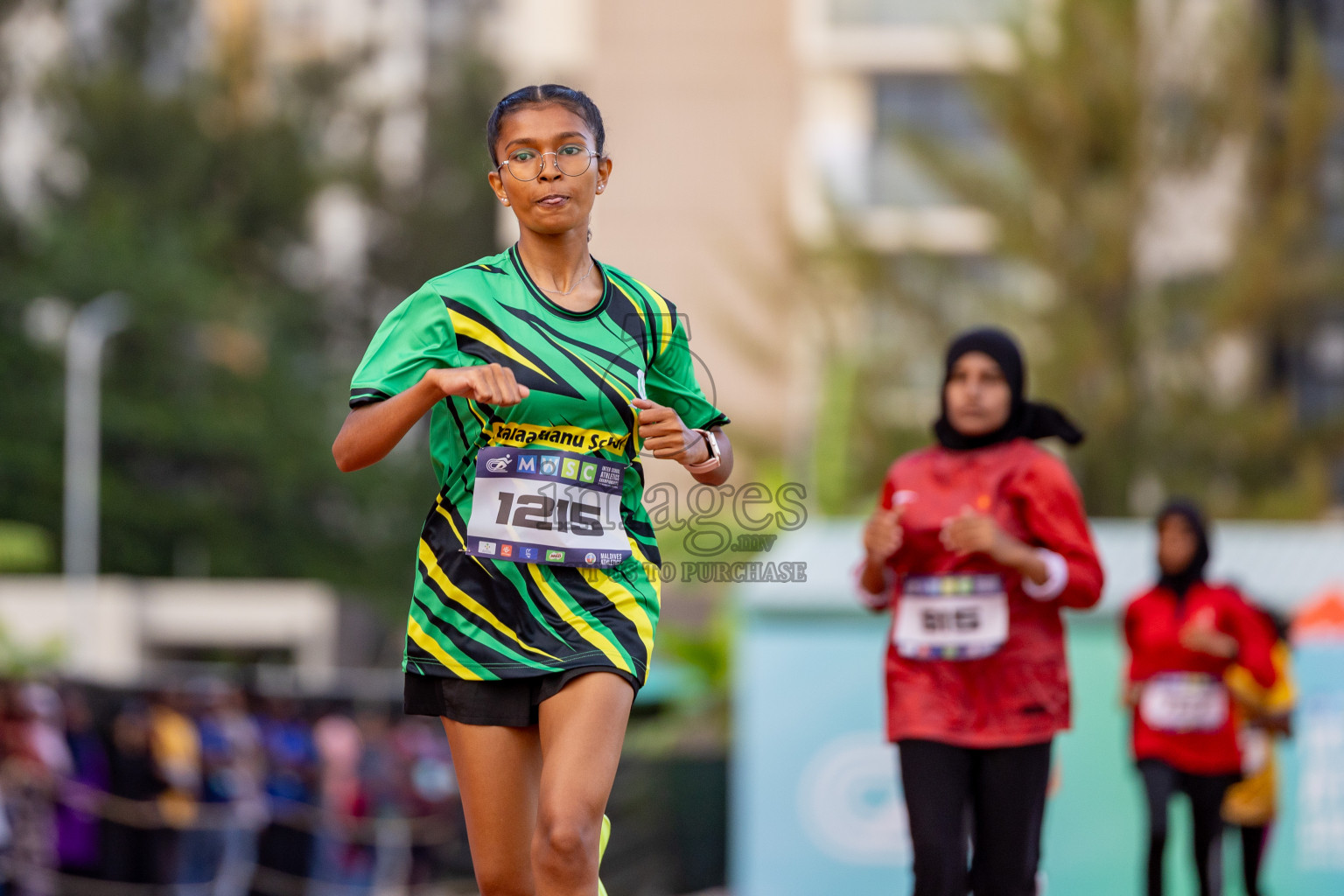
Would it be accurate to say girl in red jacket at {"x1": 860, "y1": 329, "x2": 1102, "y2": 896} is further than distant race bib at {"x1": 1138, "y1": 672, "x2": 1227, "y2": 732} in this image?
No

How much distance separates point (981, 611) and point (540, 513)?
6.63ft

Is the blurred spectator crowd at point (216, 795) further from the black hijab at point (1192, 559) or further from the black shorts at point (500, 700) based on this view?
the black shorts at point (500, 700)

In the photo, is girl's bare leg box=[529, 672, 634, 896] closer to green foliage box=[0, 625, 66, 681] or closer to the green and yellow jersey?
the green and yellow jersey

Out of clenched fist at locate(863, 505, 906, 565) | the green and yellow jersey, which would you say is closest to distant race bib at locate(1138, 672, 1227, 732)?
clenched fist at locate(863, 505, 906, 565)

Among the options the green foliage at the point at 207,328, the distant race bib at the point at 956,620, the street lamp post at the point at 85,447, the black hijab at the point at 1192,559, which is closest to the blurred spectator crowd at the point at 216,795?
the black hijab at the point at 1192,559

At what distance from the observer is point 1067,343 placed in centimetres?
2395

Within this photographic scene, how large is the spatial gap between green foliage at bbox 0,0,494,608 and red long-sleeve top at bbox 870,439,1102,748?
39.3m

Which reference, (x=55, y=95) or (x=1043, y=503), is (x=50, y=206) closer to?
(x=55, y=95)

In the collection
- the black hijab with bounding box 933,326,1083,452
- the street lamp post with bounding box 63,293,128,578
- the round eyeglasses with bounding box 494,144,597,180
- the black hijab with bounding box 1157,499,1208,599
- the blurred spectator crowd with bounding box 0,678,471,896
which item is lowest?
the blurred spectator crowd with bounding box 0,678,471,896

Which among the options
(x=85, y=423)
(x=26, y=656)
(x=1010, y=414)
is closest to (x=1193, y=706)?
(x=1010, y=414)

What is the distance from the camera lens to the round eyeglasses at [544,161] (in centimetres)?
428

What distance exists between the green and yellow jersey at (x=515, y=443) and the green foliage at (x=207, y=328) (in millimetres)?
40407

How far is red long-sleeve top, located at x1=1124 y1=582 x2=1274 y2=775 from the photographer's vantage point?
26.4ft

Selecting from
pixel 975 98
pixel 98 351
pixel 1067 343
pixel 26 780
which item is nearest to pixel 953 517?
pixel 26 780
